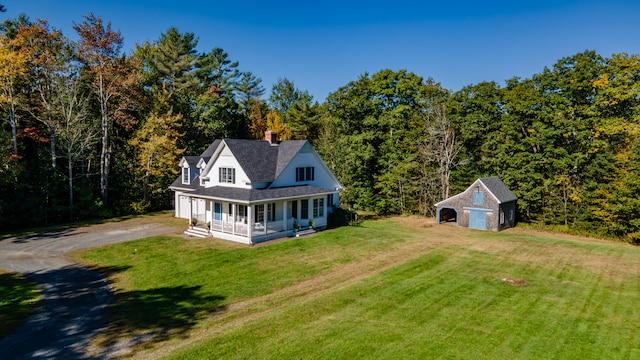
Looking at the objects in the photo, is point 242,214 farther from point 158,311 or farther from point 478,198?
point 478,198

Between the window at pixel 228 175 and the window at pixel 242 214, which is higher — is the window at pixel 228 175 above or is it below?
above

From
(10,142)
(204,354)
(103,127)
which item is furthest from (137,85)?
(204,354)

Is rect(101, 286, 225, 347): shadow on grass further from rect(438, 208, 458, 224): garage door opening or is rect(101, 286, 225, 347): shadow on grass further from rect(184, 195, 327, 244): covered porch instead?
rect(438, 208, 458, 224): garage door opening

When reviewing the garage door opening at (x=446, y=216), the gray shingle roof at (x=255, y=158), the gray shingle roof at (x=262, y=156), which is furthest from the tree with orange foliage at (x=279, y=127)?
the garage door opening at (x=446, y=216)

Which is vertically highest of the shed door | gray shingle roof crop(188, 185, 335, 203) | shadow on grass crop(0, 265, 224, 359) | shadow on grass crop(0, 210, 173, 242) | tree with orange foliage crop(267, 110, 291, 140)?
tree with orange foliage crop(267, 110, 291, 140)

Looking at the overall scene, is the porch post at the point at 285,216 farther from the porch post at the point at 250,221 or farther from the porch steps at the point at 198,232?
the porch steps at the point at 198,232

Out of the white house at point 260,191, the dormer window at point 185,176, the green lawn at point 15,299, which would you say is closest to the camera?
the green lawn at point 15,299

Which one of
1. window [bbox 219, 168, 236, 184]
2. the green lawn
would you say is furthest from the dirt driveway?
window [bbox 219, 168, 236, 184]
